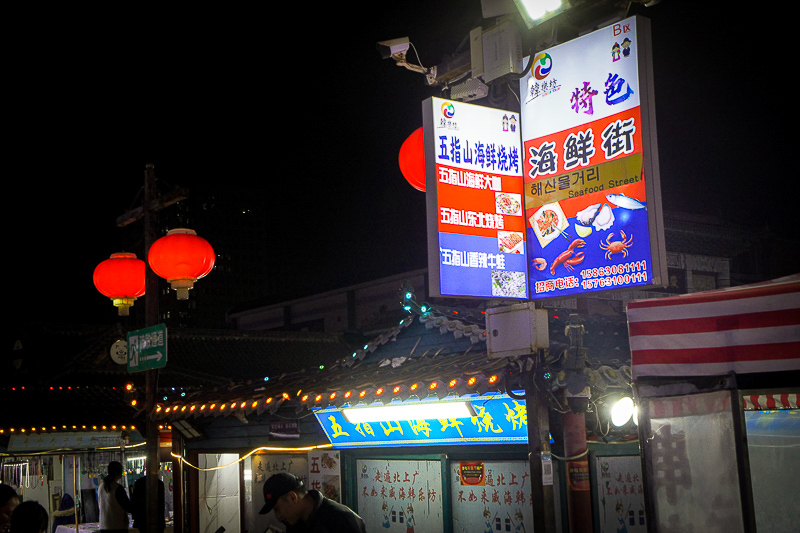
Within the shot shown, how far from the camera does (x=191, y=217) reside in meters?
132

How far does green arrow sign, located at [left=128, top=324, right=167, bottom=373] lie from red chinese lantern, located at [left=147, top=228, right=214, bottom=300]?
2.72ft

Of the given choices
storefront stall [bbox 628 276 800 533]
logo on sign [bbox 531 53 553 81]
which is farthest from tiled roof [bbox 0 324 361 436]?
storefront stall [bbox 628 276 800 533]

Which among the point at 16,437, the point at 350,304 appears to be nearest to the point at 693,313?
the point at 16,437

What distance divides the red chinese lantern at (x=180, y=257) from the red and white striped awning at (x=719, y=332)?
8059mm

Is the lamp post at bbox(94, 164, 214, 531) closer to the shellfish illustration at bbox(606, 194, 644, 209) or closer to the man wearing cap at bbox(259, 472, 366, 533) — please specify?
the man wearing cap at bbox(259, 472, 366, 533)

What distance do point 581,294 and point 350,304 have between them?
32.0m

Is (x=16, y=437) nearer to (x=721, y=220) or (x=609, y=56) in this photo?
(x=609, y=56)

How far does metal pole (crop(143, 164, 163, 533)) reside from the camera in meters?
13.8

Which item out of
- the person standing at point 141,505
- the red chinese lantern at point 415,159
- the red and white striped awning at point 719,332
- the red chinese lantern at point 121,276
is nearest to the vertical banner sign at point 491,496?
the red chinese lantern at point 415,159

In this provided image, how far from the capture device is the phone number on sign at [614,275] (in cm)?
843

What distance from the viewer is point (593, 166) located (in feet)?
29.7

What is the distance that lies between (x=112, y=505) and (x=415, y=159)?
948cm

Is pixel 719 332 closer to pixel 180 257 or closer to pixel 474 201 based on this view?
pixel 474 201

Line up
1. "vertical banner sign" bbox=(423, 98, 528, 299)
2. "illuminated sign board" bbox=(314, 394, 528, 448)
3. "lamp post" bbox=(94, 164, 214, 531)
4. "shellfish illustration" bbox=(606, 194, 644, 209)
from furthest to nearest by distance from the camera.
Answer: "lamp post" bbox=(94, 164, 214, 531), "illuminated sign board" bbox=(314, 394, 528, 448), "vertical banner sign" bbox=(423, 98, 528, 299), "shellfish illustration" bbox=(606, 194, 644, 209)
